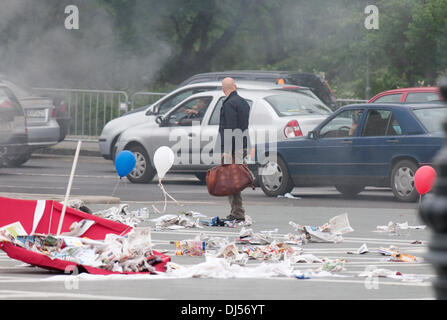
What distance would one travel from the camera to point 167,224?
11062mm

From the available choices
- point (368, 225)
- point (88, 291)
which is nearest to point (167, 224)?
point (368, 225)

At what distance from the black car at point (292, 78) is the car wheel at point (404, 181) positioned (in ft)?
16.0

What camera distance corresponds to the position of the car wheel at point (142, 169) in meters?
17.6

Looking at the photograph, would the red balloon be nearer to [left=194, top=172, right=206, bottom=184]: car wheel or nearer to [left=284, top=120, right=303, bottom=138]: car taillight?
[left=284, top=120, right=303, bottom=138]: car taillight

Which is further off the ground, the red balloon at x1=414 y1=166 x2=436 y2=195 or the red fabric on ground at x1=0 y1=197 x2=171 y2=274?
the red fabric on ground at x1=0 y1=197 x2=171 y2=274

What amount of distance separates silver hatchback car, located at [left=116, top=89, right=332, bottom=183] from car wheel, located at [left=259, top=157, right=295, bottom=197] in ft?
2.00

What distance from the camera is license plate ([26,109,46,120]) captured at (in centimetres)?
2062

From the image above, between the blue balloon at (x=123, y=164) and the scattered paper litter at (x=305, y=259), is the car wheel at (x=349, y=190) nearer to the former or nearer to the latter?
the blue balloon at (x=123, y=164)

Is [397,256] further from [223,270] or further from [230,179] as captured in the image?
[230,179]

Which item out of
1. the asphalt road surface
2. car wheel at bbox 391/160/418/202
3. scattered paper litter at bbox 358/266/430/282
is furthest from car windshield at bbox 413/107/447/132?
scattered paper litter at bbox 358/266/430/282

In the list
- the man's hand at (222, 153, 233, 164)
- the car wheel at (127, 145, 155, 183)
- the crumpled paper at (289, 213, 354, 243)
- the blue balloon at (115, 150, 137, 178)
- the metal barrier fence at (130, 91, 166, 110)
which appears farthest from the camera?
the metal barrier fence at (130, 91, 166, 110)

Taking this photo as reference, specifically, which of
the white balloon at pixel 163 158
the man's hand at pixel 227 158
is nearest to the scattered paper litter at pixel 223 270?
the man's hand at pixel 227 158
